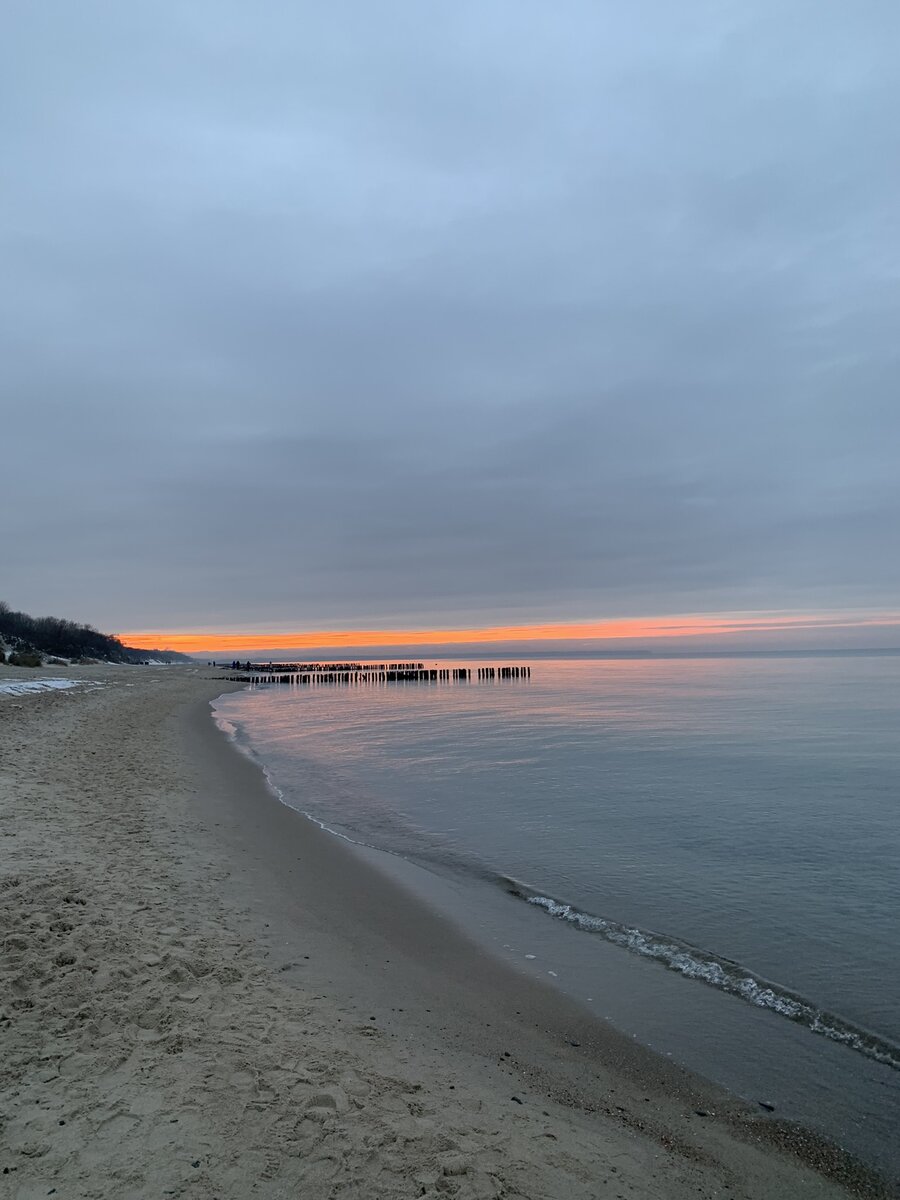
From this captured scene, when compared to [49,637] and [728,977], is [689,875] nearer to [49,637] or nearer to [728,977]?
[728,977]

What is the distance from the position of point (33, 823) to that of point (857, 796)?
1681cm

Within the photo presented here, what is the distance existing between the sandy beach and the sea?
2.45 ft

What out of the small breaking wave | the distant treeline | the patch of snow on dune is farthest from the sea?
the distant treeline

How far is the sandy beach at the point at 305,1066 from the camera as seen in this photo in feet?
12.0

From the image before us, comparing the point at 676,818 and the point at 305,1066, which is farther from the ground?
the point at 305,1066

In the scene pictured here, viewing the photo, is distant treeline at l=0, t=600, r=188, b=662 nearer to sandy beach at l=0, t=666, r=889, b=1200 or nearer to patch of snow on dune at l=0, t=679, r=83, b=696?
patch of snow on dune at l=0, t=679, r=83, b=696

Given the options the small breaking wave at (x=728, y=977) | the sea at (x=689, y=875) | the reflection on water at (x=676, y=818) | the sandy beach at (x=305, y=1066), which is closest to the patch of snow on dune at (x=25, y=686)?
the reflection on water at (x=676, y=818)

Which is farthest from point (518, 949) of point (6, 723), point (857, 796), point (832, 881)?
point (6, 723)

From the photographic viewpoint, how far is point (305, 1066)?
4609 mm

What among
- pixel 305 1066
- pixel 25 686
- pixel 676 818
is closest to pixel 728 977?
pixel 305 1066

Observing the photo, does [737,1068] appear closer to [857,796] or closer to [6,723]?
[857,796]

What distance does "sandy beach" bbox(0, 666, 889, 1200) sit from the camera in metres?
3.64

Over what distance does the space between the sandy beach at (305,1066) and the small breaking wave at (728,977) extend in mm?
1598

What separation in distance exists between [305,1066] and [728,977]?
4.68 m
